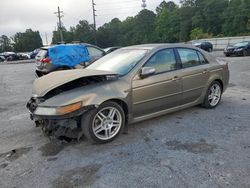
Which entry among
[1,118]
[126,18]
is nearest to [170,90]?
[1,118]

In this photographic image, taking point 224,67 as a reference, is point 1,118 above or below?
below

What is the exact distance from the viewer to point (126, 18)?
10150 cm

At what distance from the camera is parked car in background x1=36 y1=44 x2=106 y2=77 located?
10617 mm

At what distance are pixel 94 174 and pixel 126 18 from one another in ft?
338

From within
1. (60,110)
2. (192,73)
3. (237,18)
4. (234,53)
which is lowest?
(234,53)

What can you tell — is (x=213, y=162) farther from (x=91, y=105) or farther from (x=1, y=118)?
(x=1, y=118)

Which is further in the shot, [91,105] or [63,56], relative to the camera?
[63,56]

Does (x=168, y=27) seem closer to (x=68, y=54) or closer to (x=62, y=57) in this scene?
(x=68, y=54)

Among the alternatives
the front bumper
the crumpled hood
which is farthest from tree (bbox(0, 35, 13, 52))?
the crumpled hood

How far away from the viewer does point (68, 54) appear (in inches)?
437

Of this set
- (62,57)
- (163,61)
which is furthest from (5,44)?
(163,61)

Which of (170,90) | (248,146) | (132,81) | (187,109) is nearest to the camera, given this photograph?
(248,146)

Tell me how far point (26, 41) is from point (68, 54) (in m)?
75.0

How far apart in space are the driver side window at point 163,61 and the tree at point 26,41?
263ft
